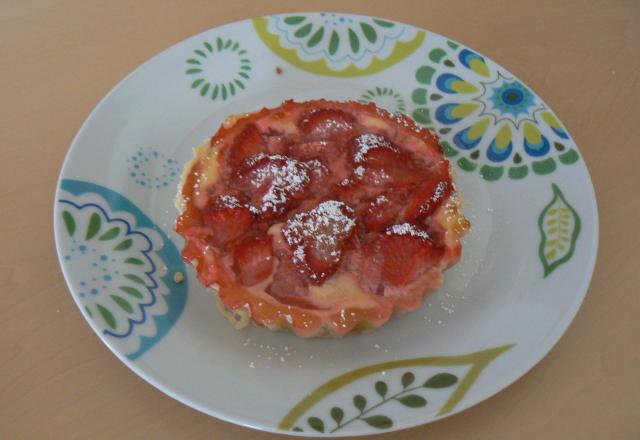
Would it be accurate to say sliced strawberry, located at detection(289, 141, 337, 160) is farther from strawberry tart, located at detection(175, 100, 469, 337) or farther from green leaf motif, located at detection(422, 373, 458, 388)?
green leaf motif, located at detection(422, 373, 458, 388)

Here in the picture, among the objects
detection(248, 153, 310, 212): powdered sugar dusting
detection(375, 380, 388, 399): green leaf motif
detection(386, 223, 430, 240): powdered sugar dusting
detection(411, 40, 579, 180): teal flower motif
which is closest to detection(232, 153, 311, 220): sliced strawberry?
detection(248, 153, 310, 212): powdered sugar dusting

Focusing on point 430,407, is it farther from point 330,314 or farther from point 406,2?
point 406,2

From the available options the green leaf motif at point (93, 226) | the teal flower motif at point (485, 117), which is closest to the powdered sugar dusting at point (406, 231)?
the teal flower motif at point (485, 117)

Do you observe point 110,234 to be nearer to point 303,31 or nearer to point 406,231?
point 406,231

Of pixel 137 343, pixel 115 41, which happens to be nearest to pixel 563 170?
pixel 137 343

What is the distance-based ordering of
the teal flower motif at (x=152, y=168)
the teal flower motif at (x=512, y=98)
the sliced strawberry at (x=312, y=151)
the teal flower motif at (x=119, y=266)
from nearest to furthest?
the teal flower motif at (x=119, y=266) → the sliced strawberry at (x=312, y=151) → the teal flower motif at (x=152, y=168) → the teal flower motif at (x=512, y=98)

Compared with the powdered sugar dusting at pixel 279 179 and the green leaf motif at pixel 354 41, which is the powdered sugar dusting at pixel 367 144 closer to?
the powdered sugar dusting at pixel 279 179

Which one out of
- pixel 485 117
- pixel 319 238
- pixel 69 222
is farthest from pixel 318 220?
pixel 485 117
